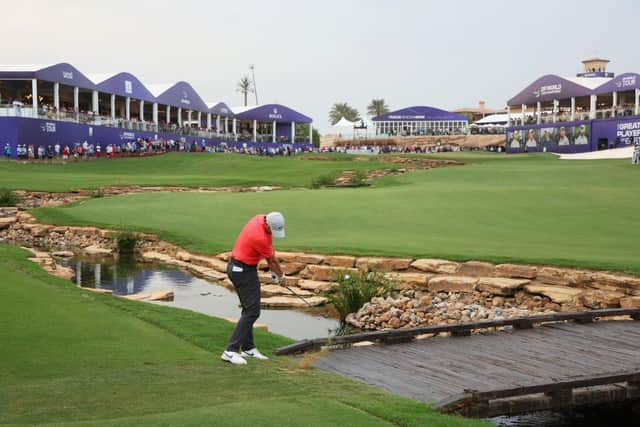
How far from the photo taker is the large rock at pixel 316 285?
1703 cm

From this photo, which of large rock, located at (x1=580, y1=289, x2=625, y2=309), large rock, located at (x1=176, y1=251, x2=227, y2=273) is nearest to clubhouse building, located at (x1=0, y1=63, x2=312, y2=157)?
large rock, located at (x1=176, y1=251, x2=227, y2=273)

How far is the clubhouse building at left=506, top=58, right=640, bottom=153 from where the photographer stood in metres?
67.1

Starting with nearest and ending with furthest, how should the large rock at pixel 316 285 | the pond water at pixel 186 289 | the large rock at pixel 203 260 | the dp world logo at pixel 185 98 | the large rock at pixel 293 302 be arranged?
the pond water at pixel 186 289 < the large rock at pixel 293 302 < the large rock at pixel 316 285 < the large rock at pixel 203 260 < the dp world logo at pixel 185 98

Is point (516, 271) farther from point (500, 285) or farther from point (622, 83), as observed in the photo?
point (622, 83)

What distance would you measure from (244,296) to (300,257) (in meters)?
9.36

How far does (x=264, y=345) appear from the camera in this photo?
1045 centimetres

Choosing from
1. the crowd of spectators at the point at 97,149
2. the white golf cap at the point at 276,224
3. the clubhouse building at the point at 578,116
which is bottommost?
the white golf cap at the point at 276,224

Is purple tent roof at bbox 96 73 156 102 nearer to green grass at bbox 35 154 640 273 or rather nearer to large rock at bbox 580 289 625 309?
green grass at bbox 35 154 640 273

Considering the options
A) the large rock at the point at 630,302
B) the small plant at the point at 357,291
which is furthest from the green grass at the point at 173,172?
the large rock at the point at 630,302

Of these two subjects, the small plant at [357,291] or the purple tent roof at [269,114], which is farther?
the purple tent roof at [269,114]

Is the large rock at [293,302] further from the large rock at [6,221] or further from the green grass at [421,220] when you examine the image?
the large rock at [6,221]

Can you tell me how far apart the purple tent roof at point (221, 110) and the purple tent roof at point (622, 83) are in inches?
1692

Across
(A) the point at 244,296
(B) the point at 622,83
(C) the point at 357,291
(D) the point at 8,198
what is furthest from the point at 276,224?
(B) the point at 622,83

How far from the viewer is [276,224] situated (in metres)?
9.04
